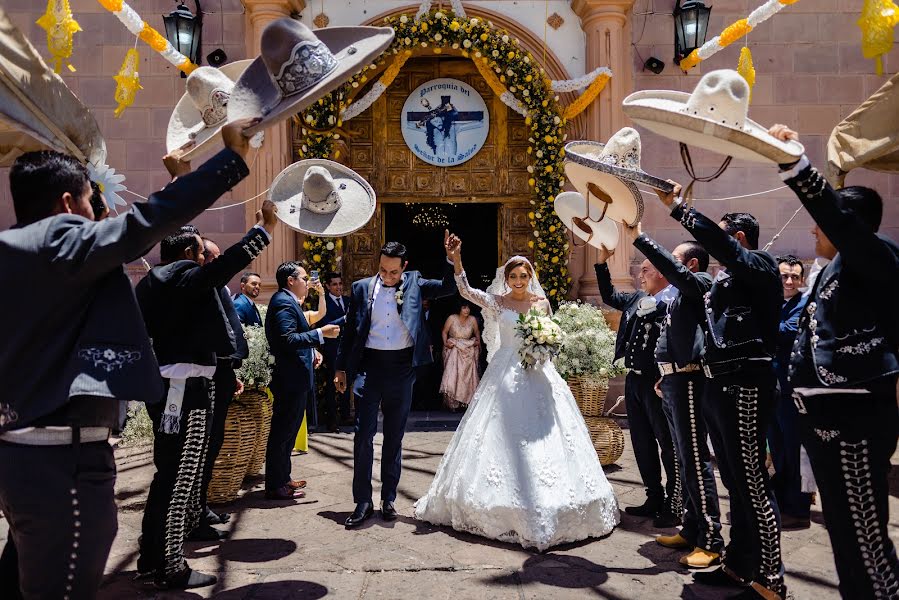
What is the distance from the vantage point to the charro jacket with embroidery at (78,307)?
2.11 meters

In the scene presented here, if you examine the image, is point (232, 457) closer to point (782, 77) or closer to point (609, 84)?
point (609, 84)

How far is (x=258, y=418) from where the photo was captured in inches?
238

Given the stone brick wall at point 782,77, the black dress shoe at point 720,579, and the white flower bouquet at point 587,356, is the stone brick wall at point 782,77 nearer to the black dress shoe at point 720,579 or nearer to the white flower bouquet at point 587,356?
the white flower bouquet at point 587,356

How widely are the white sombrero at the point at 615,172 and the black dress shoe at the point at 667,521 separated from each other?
2175 mm

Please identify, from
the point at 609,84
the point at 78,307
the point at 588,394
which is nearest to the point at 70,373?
the point at 78,307

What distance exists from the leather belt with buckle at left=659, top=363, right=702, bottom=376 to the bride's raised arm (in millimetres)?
1462

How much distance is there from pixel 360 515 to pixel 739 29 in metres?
6.98

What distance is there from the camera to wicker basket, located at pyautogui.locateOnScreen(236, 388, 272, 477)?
19.3 feet

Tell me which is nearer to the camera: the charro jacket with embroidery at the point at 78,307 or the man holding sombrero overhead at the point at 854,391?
the charro jacket with embroidery at the point at 78,307

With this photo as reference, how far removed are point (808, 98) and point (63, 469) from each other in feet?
34.0

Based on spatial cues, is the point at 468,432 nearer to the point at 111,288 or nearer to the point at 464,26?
the point at 111,288

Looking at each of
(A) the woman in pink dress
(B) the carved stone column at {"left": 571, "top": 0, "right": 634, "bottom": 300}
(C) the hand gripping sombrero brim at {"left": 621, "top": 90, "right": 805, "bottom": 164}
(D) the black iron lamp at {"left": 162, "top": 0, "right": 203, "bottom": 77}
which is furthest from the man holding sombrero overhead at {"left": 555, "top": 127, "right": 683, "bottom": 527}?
(D) the black iron lamp at {"left": 162, "top": 0, "right": 203, "bottom": 77}

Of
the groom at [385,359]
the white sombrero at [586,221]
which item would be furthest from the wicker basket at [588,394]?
the groom at [385,359]

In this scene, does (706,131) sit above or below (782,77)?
below
